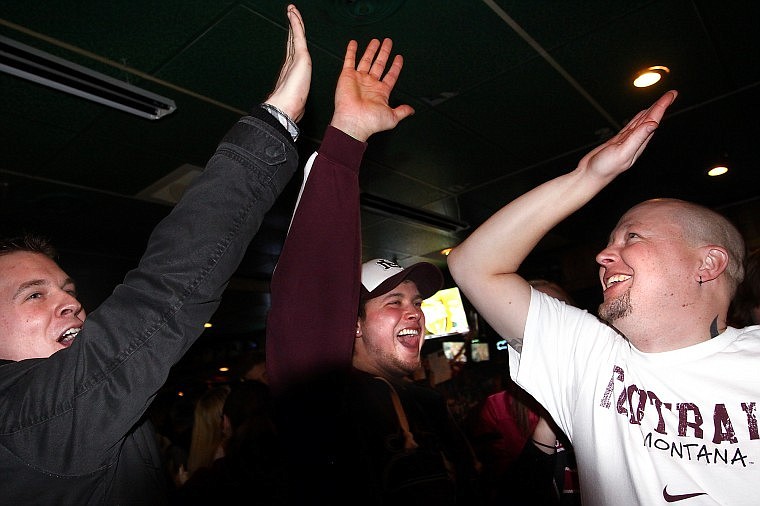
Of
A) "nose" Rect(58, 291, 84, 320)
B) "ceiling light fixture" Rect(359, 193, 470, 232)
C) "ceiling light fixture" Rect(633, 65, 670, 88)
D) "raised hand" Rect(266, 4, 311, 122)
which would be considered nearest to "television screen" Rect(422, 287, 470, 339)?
"ceiling light fixture" Rect(359, 193, 470, 232)

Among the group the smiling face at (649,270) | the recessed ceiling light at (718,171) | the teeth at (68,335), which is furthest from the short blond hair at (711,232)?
the recessed ceiling light at (718,171)

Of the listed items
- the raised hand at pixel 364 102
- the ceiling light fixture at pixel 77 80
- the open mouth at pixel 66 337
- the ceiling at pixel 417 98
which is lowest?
the open mouth at pixel 66 337

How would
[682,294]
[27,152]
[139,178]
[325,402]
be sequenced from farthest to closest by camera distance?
[139,178] → [27,152] → [682,294] → [325,402]

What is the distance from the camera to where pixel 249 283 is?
884 centimetres

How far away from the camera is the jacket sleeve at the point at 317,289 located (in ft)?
2.51


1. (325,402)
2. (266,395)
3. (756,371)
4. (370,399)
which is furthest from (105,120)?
(756,371)

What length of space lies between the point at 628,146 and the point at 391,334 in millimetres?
1224

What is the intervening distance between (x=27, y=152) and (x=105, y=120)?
90 cm

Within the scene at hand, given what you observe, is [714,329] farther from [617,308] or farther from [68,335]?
[68,335]

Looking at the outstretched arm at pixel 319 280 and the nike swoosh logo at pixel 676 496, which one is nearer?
the outstretched arm at pixel 319 280

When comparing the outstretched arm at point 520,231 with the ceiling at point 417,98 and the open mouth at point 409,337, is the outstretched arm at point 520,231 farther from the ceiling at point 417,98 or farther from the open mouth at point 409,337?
the ceiling at point 417,98

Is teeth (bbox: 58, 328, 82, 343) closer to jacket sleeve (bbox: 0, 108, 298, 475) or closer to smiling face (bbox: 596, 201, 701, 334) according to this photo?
jacket sleeve (bbox: 0, 108, 298, 475)

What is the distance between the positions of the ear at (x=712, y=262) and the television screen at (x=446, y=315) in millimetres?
6801

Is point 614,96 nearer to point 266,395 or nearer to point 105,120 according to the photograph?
point 266,395
